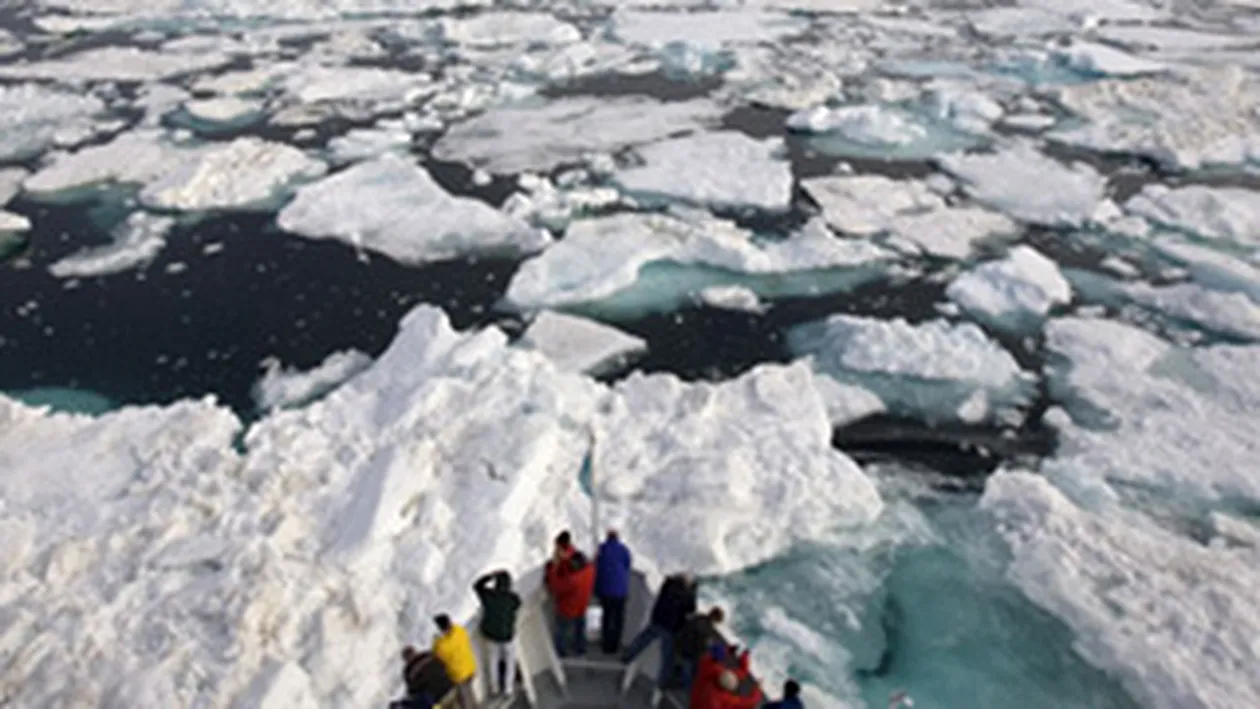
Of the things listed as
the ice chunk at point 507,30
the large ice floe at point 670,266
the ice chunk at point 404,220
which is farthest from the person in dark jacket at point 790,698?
the ice chunk at point 507,30

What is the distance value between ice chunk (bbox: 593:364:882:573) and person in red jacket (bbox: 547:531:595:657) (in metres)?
2.95

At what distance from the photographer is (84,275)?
15352 millimetres

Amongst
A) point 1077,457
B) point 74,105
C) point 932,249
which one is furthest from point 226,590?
point 74,105

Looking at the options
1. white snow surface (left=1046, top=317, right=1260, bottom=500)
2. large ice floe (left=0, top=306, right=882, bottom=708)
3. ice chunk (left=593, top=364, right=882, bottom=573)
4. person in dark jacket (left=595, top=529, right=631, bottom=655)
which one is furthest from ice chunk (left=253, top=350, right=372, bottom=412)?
white snow surface (left=1046, top=317, right=1260, bottom=500)

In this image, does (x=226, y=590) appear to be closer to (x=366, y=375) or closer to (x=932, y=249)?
(x=366, y=375)

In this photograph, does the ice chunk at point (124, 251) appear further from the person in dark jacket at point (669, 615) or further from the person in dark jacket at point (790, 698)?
the person in dark jacket at point (790, 698)

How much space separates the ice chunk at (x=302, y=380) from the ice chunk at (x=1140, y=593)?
26.8ft

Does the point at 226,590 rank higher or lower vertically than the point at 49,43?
higher

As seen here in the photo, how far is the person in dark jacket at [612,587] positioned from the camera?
6316 millimetres

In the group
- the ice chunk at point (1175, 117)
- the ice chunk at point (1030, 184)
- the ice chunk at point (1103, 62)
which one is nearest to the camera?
the ice chunk at point (1030, 184)

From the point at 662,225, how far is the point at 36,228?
11306 mm

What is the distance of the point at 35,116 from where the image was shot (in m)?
22.5

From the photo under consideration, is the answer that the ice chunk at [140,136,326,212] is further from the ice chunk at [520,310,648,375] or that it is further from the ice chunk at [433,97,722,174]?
the ice chunk at [520,310,648,375]

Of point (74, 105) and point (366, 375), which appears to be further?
point (74, 105)
